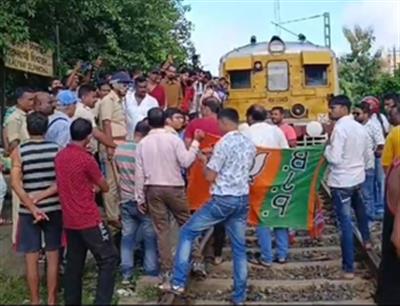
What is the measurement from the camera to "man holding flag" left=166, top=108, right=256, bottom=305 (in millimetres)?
7746

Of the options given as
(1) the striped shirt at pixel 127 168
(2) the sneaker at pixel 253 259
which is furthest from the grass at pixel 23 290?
(2) the sneaker at pixel 253 259

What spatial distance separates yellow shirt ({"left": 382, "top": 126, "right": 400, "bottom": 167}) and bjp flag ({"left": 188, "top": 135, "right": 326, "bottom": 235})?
932mm

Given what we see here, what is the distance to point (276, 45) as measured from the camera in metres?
19.3

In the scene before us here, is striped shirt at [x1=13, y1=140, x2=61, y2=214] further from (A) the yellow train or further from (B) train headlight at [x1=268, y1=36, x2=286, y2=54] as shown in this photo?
(B) train headlight at [x1=268, y1=36, x2=286, y2=54]

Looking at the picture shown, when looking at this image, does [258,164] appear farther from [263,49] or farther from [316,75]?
[263,49]

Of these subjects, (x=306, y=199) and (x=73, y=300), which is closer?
(x=73, y=300)

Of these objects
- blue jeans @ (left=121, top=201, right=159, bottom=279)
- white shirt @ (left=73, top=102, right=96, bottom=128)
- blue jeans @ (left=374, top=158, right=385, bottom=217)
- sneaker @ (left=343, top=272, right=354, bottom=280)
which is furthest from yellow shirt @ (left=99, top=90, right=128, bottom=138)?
blue jeans @ (left=374, top=158, right=385, bottom=217)

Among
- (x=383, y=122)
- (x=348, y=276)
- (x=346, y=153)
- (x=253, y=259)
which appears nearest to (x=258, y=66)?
(x=383, y=122)

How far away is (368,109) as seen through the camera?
465 inches

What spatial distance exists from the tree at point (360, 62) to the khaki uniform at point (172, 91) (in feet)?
119

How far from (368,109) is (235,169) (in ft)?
15.3

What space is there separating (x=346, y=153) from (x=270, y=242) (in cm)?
159

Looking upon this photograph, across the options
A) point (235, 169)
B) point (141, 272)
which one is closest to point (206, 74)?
point (141, 272)

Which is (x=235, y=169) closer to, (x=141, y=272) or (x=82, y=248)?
(x=82, y=248)
